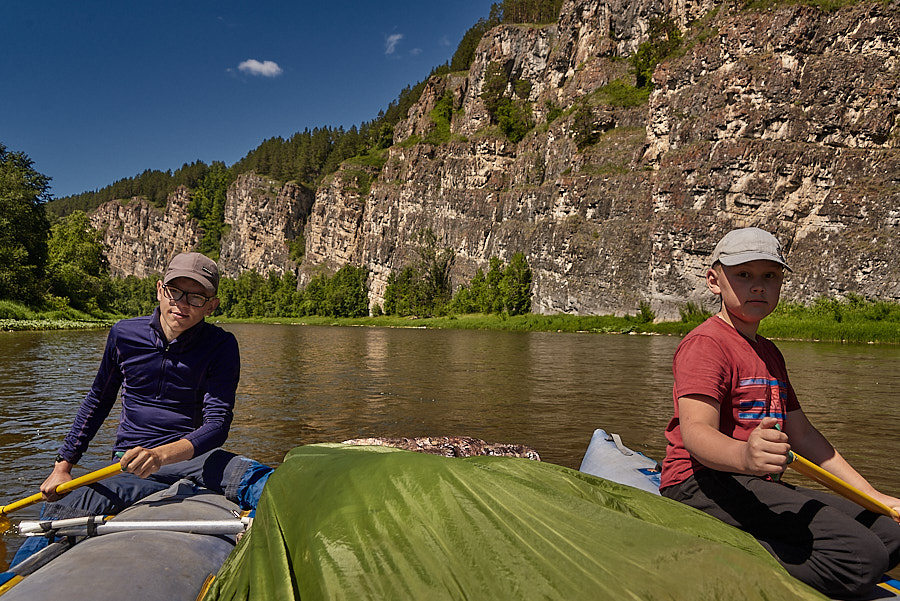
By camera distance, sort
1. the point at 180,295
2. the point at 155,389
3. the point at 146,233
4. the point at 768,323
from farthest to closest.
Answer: the point at 146,233, the point at 768,323, the point at 155,389, the point at 180,295

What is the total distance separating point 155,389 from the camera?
12.0ft

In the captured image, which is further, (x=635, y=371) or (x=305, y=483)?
(x=635, y=371)

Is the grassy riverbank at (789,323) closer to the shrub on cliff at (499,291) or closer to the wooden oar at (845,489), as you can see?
the shrub on cliff at (499,291)

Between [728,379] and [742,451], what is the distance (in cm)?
58

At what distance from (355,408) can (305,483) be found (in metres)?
8.97

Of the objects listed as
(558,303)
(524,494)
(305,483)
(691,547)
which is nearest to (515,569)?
(524,494)

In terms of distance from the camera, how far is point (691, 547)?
1.88 metres

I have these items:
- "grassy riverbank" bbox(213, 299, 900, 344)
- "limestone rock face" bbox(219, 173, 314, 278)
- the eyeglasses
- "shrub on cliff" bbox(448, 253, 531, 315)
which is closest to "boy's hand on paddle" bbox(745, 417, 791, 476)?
the eyeglasses

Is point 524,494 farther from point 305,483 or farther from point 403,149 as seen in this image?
point 403,149

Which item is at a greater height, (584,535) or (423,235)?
(423,235)

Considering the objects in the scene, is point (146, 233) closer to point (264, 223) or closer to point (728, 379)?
point (264, 223)

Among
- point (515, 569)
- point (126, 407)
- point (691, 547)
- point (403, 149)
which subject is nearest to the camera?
point (515, 569)

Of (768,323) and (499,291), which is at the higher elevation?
(499,291)

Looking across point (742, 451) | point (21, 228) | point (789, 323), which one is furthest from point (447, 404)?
point (21, 228)
